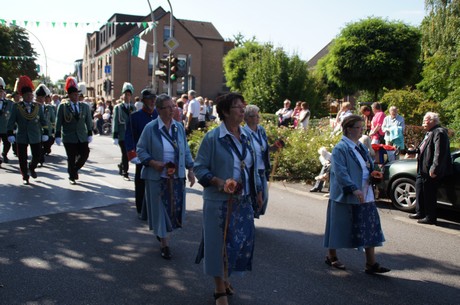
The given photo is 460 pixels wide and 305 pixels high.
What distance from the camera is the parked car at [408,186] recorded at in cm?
774

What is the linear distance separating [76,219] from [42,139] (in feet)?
14.7

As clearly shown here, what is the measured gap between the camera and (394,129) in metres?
12.0

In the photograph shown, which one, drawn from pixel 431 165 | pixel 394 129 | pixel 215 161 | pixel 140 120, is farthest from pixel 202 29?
pixel 215 161

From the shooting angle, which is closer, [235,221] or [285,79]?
[235,221]

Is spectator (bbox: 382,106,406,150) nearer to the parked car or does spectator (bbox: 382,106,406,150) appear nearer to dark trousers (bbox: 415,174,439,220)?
the parked car

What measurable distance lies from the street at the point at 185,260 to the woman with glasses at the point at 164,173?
17.1 inches

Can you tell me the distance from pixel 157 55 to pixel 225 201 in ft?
172

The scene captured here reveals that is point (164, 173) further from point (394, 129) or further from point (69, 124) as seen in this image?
point (394, 129)

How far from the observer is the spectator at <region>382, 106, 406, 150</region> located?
11914 millimetres

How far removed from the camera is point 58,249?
587 cm

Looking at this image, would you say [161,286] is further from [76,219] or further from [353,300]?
[76,219]

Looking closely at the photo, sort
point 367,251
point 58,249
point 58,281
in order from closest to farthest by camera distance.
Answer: point 58,281 → point 367,251 → point 58,249

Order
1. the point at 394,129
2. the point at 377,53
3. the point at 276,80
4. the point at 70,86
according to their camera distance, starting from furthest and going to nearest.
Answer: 1. the point at 377,53
2. the point at 276,80
3. the point at 394,129
4. the point at 70,86

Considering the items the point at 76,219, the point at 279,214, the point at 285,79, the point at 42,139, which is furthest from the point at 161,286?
the point at 285,79
